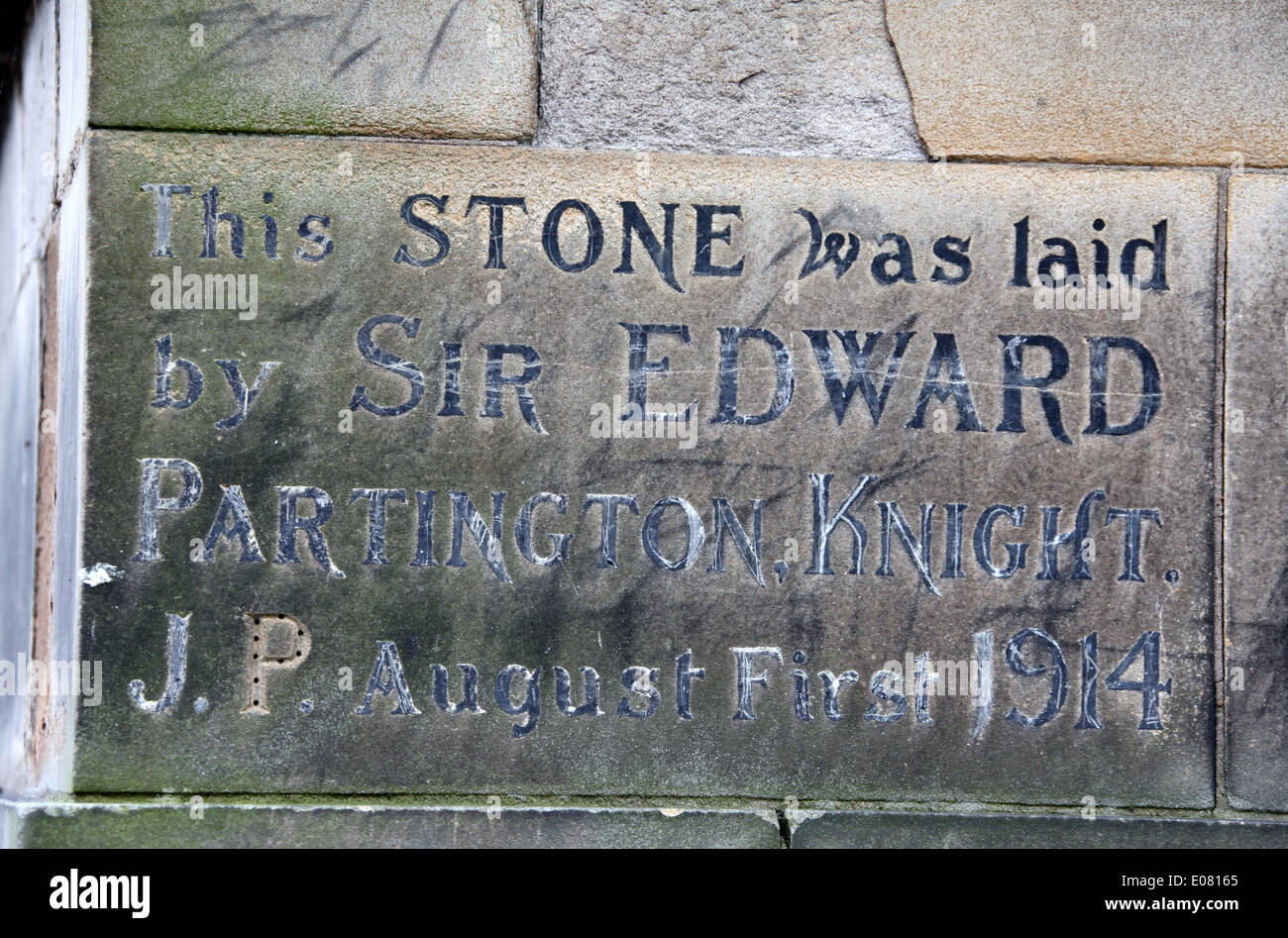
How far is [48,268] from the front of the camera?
294 centimetres

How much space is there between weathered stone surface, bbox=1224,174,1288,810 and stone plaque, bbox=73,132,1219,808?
0.24 feet

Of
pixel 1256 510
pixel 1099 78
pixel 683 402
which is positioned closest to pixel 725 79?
pixel 683 402

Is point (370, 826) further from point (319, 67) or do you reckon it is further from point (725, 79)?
point (725, 79)

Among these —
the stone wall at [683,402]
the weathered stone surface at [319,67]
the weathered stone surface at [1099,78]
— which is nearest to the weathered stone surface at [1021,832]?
the stone wall at [683,402]

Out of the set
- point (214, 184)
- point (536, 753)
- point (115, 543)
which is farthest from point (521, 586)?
point (214, 184)

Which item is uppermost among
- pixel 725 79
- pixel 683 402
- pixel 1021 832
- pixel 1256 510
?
pixel 725 79

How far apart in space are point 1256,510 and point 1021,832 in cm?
95

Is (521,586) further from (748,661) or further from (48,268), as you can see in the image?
(48,268)

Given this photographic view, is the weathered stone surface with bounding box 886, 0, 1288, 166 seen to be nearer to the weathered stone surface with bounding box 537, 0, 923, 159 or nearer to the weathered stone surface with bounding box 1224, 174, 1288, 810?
the weathered stone surface with bounding box 537, 0, 923, 159

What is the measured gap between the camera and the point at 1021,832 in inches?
108

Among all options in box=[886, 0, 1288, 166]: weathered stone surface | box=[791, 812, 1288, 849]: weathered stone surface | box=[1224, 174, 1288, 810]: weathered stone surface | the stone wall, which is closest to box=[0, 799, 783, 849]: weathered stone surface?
the stone wall

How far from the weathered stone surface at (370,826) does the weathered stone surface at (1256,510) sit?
1161mm

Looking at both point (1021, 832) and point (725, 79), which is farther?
point (725, 79)

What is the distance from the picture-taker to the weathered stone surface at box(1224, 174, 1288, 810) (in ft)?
9.20
